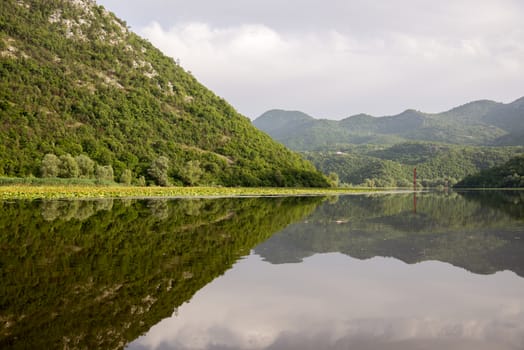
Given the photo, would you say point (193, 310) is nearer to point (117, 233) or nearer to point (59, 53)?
point (117, 233)

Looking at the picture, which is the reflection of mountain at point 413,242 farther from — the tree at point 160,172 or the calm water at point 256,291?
the tree at point 160,172

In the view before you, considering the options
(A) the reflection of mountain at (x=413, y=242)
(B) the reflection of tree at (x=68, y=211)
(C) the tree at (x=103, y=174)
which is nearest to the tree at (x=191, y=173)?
(C) the tree at (x=103, y=174)

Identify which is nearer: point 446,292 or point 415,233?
point 446,292

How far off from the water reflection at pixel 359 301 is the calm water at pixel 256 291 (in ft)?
0.11

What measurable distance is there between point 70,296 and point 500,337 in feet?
25.8

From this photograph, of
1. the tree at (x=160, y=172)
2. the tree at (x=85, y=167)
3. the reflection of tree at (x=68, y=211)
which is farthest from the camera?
the tree at (x=160, y=172)

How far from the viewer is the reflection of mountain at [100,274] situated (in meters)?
6.95

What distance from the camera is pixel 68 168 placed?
251 ft

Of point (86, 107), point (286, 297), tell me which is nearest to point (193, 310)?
point (286, 297)

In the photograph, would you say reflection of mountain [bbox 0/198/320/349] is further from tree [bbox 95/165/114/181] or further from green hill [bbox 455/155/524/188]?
green hill [bbox 455/155/524/188]

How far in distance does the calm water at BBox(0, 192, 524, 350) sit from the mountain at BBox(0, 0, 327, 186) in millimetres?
68706

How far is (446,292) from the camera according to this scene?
953 centimetres

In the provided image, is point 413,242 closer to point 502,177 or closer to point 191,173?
point 191,173

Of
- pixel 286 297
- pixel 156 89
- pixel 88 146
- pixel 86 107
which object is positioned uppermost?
pixel 156 89
